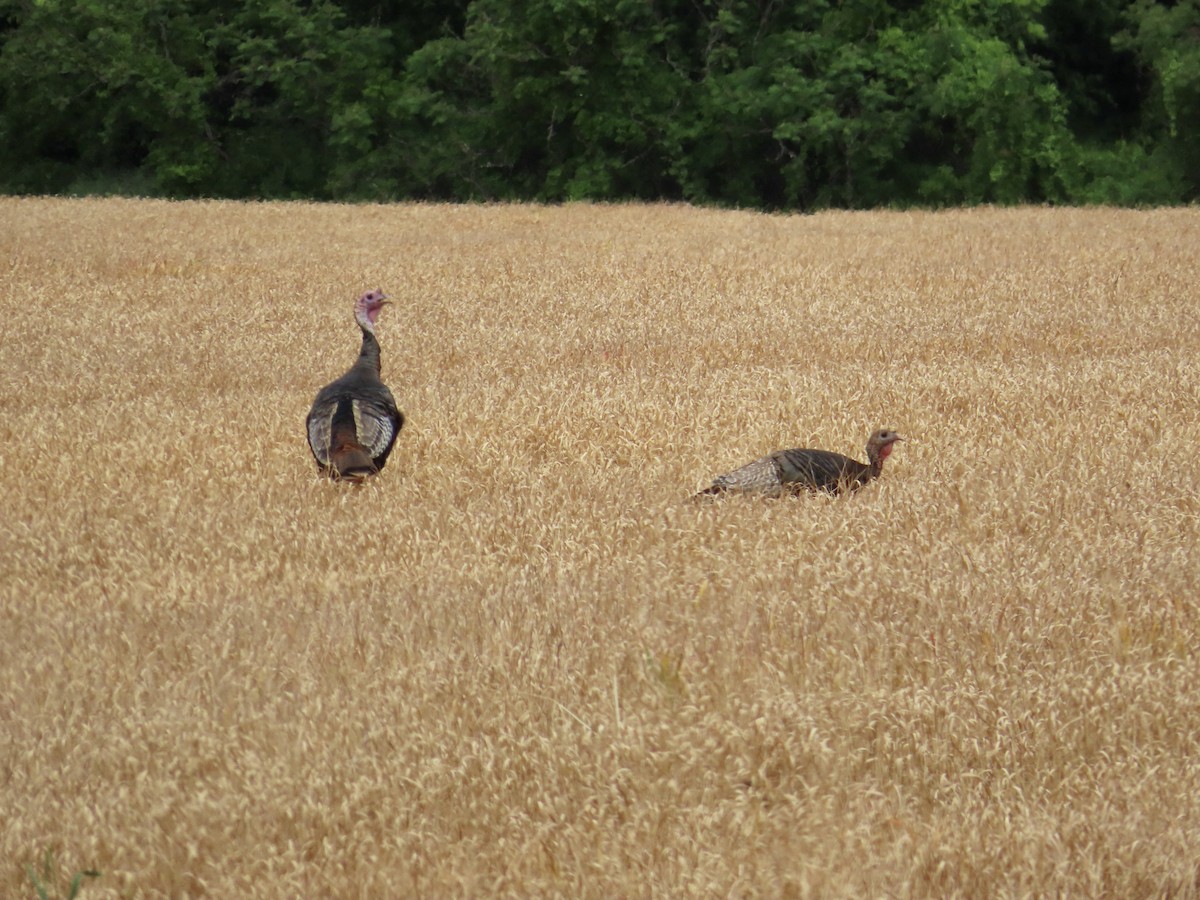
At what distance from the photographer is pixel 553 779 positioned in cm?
365

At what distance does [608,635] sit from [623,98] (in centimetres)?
3002

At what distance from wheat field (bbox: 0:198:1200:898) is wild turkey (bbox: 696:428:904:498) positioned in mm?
196

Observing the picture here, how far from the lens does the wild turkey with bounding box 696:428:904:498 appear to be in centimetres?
641

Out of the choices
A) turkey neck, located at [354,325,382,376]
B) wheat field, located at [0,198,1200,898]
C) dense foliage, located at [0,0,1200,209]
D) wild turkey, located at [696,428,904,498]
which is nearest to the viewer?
wheat field, located at [0,198,1200,898]

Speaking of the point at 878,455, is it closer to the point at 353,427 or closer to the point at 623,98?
the point at 353,427

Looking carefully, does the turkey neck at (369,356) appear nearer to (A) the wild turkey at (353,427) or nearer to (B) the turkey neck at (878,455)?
(A) the wild turkey at (353,427)

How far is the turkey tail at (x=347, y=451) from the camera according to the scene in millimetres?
6586

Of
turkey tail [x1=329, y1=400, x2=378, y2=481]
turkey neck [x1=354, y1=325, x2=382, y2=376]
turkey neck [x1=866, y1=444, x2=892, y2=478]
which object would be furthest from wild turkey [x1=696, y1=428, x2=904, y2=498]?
turkey neck [x1=354, y1=325, x2=382, y2=376]

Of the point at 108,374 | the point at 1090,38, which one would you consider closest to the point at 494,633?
the point at 108,374

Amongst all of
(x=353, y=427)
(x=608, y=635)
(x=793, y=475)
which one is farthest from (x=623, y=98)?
(x=608, y=635)

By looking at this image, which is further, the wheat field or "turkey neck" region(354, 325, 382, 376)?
"turkey neck" region(354, 325, 382, 376)

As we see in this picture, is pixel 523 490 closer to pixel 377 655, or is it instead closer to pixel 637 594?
pixel 637 594

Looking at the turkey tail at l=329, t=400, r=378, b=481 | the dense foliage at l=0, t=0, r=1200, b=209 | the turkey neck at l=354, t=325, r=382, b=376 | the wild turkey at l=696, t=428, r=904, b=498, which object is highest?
the dense foliage at l=0, t=0, r=1200, b=209

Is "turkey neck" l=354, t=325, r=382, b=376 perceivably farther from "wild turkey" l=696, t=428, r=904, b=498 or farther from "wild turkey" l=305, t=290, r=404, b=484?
"wild turkey" l=696, t=428, r=904, b=498
